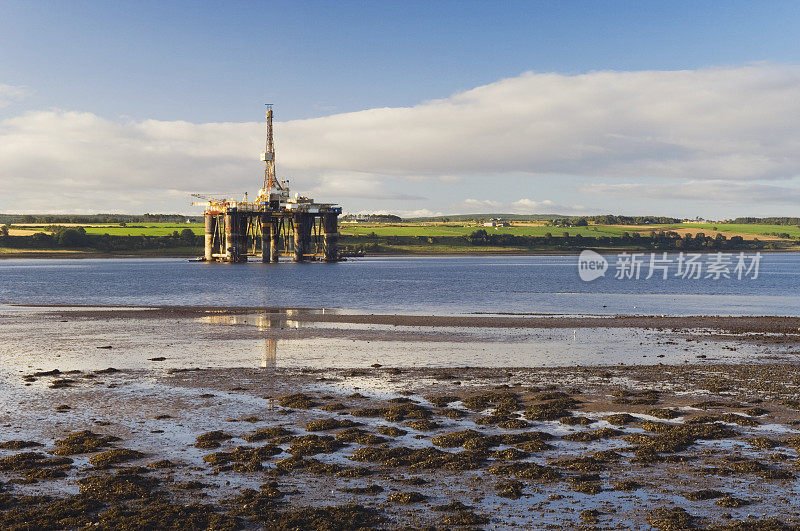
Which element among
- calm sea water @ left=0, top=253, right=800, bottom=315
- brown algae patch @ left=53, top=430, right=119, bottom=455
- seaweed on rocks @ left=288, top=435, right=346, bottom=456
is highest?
seaweed on rocks @ left=288, top=435, right=346, bottom=456

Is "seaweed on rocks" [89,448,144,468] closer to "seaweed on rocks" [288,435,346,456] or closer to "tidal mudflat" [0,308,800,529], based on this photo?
"tidal mudflat" [0,308,800,529]

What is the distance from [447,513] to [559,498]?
315 centimetres

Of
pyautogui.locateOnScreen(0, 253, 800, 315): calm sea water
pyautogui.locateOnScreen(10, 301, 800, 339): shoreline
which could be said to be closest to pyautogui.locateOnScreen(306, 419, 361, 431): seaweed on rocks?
pyautogui.locateOnScreen(10, 301, 800, 339): shoreline

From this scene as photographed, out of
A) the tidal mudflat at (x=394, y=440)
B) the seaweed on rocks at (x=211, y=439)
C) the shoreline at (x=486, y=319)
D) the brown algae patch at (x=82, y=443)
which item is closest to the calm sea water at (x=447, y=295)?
the shoreline at (x=486, y=319)

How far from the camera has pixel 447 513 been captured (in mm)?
17781

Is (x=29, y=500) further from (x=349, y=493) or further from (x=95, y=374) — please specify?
(x=95, y=374)

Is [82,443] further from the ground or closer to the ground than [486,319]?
further from the ground

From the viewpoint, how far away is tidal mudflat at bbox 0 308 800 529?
59.0 feet

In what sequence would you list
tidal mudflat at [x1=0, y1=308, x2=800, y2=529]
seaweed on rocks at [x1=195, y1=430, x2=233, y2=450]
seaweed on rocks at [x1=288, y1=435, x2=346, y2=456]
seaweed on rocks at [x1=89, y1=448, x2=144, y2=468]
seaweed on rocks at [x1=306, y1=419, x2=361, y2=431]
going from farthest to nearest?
seaweed on rocks at [x1=306, y1=419, x2=361, y2=431] → seaweed on rocks at [x1=195, y1=430, x2=233, y2=450] → seaweed on rocks at [x1=288, y1=435, x2=346, y2=456] → seaweed on rocks at [x1=89, y1=448, x2=144, y2=468] → tidal mudflat at [x1=0, y1=308, x2=800, y2=529]

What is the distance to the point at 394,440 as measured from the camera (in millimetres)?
24531

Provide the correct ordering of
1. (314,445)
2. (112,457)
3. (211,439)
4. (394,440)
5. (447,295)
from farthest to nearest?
(447,295)
(394,440)
(211,439)
(314,445)
(112,457)

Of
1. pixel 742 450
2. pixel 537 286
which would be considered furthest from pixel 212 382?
pixel 537 286

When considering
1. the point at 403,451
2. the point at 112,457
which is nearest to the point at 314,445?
the point at 403,451

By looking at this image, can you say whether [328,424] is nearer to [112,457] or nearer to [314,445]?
[314,445]
